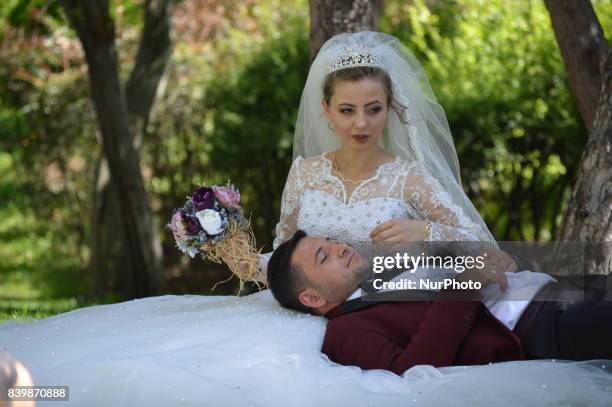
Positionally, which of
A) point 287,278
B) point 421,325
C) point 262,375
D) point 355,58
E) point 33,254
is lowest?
point 33,254

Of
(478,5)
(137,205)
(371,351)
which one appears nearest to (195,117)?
(137,205)

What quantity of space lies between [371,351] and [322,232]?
982 millimetres

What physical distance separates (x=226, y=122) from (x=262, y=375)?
5836 mm

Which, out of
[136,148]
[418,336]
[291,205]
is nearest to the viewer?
A: [418,336]

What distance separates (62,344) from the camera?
4.61 meters

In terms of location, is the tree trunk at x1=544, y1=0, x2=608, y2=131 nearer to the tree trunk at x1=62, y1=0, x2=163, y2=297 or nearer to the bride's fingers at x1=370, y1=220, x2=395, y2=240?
the bride's fingers at x1=370, y1=220, x2=395, y2=240

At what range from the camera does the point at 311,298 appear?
459cm

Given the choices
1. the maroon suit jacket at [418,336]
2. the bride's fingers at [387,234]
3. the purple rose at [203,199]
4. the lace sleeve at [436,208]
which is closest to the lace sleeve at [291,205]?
the purple rose at [203,199]

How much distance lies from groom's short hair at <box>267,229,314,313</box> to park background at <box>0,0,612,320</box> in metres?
2.37

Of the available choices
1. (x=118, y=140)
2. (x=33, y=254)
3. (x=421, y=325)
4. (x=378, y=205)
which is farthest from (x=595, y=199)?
(x=33, y=254)

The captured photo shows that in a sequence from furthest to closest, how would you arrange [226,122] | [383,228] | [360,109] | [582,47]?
[226,122] < [582,47] < [360,109] < [383,228]

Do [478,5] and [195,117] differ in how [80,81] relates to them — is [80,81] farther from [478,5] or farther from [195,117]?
[478,5]

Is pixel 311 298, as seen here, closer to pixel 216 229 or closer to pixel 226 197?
pixel 216 229

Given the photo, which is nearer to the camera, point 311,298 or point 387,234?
point 311,298
